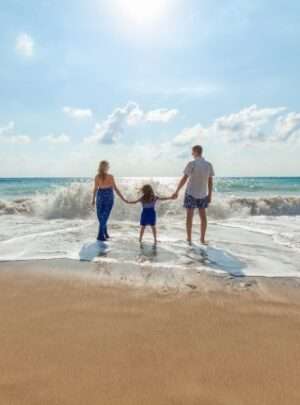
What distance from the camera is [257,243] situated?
6.52 metres

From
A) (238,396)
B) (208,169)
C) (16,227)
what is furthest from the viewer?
(16,227)

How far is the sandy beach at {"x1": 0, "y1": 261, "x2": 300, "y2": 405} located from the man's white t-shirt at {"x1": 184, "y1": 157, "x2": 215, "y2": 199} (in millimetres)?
3002

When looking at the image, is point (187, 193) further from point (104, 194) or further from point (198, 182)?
point (104, 194)

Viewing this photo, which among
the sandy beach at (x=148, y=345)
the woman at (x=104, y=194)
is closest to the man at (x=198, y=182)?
the woman at (x=104, y=194)

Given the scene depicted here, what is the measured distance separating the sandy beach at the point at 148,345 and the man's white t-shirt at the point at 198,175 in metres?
3.00

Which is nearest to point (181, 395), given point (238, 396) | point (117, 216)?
point (238, 396)

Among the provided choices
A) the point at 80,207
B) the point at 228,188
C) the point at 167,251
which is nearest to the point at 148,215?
the point at 167,251

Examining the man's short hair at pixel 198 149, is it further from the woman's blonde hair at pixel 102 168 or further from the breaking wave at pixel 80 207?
the breaking wave at pixel 80 207

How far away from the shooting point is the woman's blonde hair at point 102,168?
22.2 ft

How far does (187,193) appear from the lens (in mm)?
6629

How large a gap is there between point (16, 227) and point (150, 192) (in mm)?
4303

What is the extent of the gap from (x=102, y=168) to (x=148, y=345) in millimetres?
4756

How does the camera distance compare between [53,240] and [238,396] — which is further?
[53,240]

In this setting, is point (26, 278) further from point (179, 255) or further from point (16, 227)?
point (16, 227)
